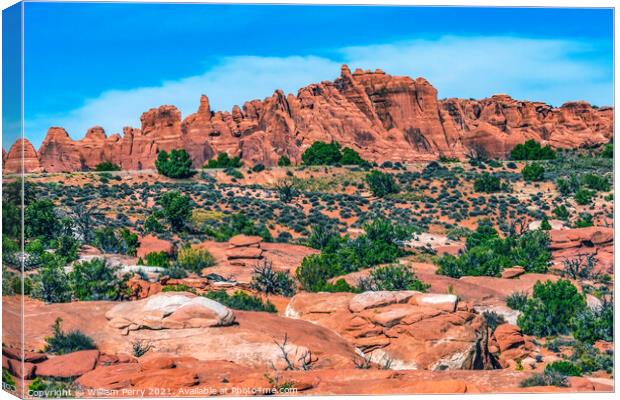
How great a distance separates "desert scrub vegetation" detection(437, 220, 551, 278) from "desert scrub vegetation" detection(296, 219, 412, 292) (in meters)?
2.57

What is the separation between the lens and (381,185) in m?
65.5

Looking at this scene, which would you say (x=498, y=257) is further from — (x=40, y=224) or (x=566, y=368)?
(x=40, y=224)

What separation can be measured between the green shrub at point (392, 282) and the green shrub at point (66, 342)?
37.3 ft

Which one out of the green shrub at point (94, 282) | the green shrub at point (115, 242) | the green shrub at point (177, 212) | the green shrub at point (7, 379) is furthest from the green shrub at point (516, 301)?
the green shrub at point (177, 212)

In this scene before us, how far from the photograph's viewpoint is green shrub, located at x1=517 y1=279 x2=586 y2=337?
28.2m

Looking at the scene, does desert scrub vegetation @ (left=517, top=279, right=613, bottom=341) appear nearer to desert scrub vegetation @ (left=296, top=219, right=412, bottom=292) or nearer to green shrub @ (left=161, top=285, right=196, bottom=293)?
desert scrub vegetation @ (left=296, top=219, right=412, bottom=292)

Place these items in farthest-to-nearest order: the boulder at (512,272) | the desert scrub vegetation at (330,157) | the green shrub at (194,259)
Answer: the desert scrub vegetation at (330,157)
the boulder at (512,272)
the green shrub at (194,259)

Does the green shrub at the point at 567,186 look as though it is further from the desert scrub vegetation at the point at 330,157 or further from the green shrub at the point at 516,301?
the green shrub at the point at 516,301

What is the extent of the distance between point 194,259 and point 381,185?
99.5ft

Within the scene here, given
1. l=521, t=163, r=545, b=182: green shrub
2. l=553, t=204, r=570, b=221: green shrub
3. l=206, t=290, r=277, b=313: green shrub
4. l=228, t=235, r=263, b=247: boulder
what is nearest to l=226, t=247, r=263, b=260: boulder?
l=228, t=235, r=263, b=247: boulder

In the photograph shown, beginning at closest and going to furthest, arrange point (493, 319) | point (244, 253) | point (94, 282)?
point (94, 282)
point (493, 319)
point (244, 253)

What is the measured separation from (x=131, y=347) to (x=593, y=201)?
148ft

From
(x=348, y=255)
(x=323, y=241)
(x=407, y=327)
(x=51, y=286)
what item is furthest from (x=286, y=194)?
(x=407, y=327)

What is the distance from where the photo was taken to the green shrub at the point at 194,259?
35812 millimetres
